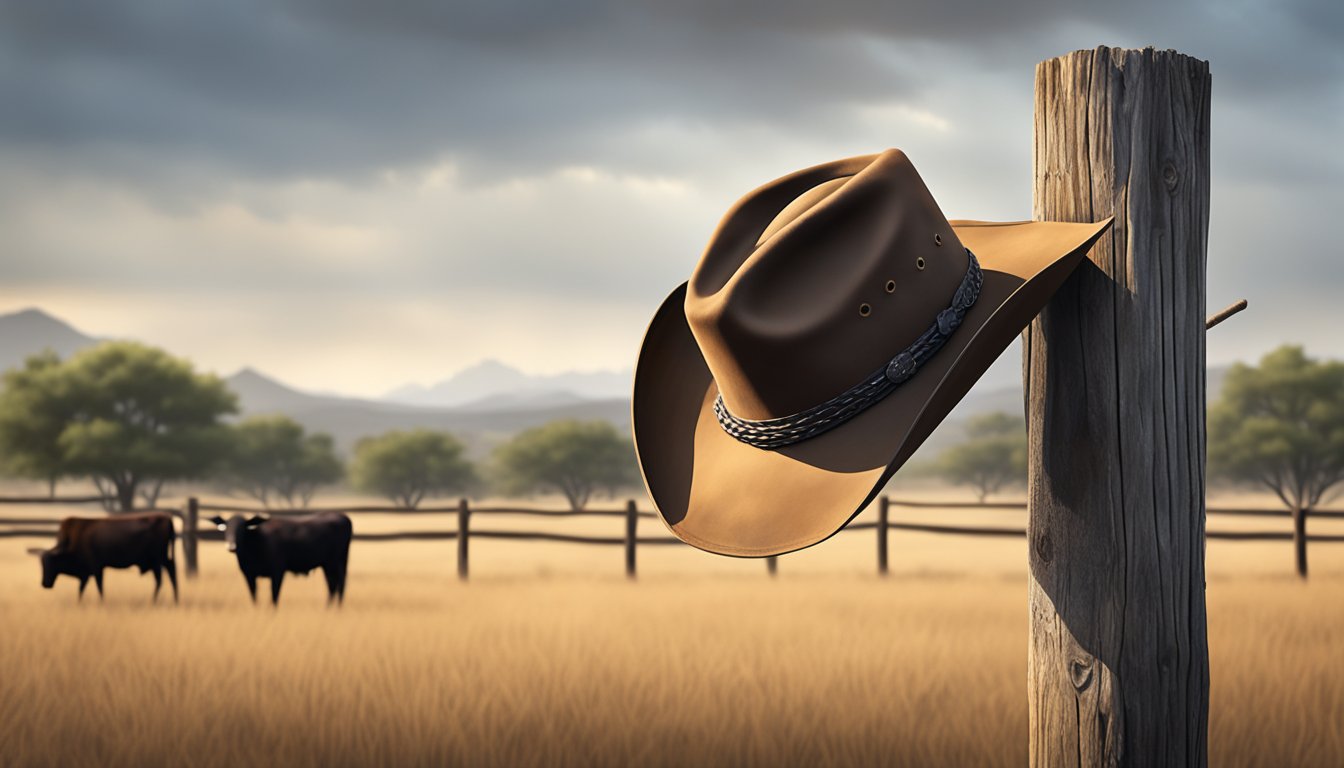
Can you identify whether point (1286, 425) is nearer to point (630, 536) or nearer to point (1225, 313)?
point (630, 536)

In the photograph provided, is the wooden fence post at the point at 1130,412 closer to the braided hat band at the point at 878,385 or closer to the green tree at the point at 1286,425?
the braided hat band at the point at 878,385

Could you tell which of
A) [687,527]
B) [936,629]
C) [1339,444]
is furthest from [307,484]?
[687,527]

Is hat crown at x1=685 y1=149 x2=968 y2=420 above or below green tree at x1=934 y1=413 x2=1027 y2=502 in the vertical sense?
above

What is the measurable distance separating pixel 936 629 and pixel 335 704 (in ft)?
15.8

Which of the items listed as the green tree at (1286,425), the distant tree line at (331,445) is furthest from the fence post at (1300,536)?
the green tree at (1286,425)

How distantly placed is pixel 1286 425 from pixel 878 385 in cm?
4655

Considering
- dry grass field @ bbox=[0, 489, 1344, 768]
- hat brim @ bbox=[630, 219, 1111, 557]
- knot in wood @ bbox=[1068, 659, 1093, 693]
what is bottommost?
dry grass field @ bbox=[0, 489, 1344, 768]

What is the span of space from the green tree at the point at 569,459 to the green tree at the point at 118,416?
20.0 meters

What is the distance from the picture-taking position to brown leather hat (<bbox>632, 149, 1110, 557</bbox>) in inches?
98.0

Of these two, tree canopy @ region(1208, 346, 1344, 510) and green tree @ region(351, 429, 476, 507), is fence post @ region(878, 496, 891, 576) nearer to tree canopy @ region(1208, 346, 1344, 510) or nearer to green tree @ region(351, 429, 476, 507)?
tree canopy @ region(1208, 346, 1344, 510)

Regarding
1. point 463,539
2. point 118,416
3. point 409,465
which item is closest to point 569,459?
point 409,465

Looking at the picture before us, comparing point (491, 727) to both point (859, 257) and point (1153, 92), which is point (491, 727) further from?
point (1153, 92)

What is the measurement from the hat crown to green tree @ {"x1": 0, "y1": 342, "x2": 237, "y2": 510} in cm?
3287

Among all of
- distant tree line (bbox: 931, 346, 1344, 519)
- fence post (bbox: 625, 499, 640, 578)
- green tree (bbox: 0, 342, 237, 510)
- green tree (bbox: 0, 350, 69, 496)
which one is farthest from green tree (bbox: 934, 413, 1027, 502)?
fence post (bbox: 625, 499, 640, 578)
